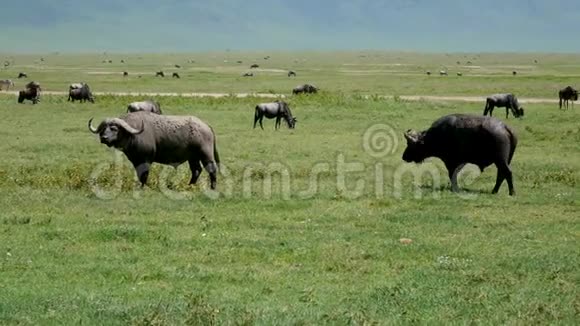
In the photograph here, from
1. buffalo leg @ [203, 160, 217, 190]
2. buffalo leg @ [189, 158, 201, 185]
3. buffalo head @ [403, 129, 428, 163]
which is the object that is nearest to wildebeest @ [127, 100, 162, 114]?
buffalo leg @ [189, 158, 201, 185]

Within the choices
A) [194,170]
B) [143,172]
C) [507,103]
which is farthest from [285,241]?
[507,103]

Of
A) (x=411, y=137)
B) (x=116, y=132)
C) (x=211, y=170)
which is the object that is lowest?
(x=211, y=170)

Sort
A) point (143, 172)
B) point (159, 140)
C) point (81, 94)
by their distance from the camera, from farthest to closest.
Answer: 1. point (81, 94)
2. point (159, 140)
3. point (143, 172)

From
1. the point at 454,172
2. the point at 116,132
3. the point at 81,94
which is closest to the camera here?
the point at 116,132

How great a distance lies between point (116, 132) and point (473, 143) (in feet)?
27.0

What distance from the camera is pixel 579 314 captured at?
348 inches

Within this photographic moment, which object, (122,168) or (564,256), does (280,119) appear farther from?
(564,256)

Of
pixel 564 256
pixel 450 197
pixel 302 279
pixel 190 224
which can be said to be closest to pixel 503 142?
pixel 450 197

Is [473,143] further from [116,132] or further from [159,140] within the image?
[116,132]

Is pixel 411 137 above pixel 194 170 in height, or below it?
above

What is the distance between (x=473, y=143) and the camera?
1864 centimetres

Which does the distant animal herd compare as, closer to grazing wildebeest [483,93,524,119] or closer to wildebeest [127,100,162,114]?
wildebeest [127,100,162,114]

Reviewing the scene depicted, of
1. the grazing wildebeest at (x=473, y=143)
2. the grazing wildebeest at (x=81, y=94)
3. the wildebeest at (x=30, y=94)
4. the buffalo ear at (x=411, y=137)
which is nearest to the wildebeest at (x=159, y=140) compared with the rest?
the buffalo ear at (x=411, y=137)

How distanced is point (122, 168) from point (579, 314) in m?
13.0
